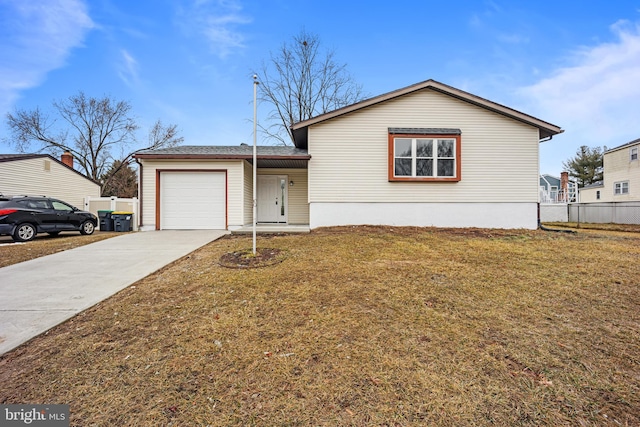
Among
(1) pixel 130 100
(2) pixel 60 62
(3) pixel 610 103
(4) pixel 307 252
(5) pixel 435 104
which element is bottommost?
(4) pixel 307 252

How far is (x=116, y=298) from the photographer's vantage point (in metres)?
3.92

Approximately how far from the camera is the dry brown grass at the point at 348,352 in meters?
1.87

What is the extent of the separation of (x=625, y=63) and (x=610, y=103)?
2749 millimetres

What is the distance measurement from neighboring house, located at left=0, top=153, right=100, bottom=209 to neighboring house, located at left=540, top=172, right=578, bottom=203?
124 feet

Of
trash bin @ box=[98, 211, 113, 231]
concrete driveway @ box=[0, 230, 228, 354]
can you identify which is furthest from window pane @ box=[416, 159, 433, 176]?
trash bin @ box=[98, 211, 113, 231]

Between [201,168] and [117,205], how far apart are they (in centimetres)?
567

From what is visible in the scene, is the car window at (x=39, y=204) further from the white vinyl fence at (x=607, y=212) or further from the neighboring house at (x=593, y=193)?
the neighboring house at (x=593, y=193)

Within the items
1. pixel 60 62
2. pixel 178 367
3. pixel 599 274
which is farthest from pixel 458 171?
pixel 60 62

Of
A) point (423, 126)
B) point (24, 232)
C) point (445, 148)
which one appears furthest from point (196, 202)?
point (445, 148)

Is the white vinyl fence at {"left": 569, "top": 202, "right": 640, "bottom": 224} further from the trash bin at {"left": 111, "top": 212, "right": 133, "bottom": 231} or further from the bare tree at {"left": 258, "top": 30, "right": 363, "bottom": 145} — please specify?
the trash bin at {"left": 111, "top": 212, "right": 133, "bottom": 231}

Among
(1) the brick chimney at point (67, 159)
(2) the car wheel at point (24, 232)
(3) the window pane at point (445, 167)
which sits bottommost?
(2) the car wheel at point (24, 232)

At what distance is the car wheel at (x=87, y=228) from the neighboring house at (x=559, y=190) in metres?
33.7

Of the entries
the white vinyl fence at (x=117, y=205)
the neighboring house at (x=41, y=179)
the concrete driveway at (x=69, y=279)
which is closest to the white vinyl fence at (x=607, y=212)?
the concrete driveway at (x=69, y=279)

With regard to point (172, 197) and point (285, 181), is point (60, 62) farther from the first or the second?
point (285, 181)
